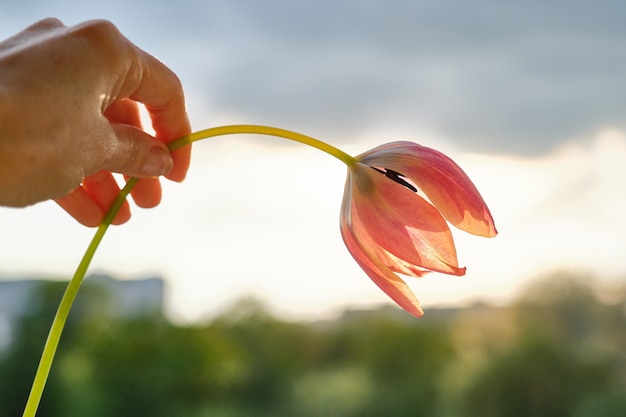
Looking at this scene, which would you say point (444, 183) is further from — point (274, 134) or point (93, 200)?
point (93, 200)

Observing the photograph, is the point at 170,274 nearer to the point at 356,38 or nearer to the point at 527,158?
the point at 356,38

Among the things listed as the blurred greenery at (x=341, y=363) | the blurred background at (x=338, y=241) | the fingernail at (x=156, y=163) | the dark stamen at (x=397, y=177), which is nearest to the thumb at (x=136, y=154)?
the fingernail at (x=156, y=163)

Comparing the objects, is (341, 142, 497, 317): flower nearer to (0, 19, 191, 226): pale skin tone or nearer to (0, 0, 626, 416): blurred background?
(0, 19, 191, 226): pale skin tone

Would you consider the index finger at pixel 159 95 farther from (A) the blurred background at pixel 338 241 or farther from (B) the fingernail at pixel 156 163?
(A) the blurred background at pixel 338 241

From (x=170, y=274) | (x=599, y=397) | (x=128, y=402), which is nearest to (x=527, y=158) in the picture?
(x=599, y=397)

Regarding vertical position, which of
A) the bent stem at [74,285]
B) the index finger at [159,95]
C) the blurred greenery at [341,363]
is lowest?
the blurred greenery at [341,363]
